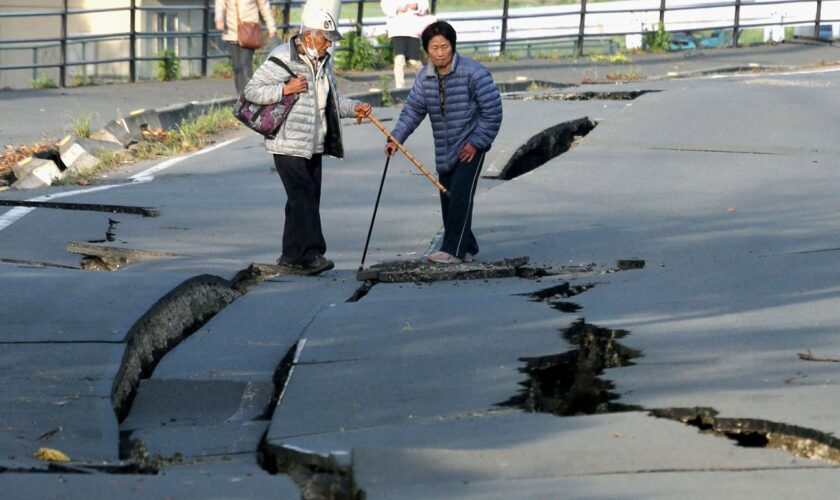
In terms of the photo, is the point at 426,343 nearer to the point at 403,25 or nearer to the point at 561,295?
the point at 561,295

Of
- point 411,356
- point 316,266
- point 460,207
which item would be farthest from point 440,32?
point 411,356

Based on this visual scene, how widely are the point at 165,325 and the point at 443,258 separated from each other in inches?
93.9

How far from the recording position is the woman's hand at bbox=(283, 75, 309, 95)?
8945 millimetres

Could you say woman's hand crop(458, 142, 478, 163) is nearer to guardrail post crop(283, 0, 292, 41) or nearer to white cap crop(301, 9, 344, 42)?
white cap crop(301, 9, 344, 42)

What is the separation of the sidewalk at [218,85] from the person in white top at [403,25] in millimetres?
682

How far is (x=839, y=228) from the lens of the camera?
9891 millimetres

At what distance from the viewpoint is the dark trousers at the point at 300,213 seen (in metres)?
9.17

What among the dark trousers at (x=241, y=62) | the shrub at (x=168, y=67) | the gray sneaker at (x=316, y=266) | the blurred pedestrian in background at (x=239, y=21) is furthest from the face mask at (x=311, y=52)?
the shrub at (x=168, y=67)

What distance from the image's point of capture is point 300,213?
9.21m

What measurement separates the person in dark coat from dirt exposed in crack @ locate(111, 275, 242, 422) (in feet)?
5.19

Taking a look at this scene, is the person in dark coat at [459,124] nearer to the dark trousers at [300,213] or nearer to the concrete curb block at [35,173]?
the dark trousers at [300,213]

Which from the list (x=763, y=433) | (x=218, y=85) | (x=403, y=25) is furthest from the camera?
(x=218, y=85)

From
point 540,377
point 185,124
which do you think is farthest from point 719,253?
point 185,124

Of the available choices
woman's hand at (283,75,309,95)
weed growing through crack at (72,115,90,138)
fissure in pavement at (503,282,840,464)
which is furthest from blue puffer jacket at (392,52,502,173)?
weed growing through crack at (72,115,90,138)
